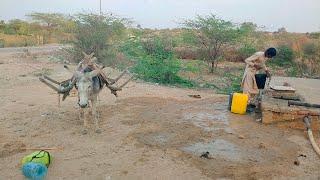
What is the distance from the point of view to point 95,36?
20453mm

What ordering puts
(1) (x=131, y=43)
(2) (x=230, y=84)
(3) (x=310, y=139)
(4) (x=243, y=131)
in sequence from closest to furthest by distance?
(3) (x=310, y=139), (4) (x=243, y=131), (2) (x=230, y=84), (1) (x=131, y=43)

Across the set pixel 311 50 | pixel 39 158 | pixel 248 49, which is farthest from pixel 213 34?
pixel 39 158

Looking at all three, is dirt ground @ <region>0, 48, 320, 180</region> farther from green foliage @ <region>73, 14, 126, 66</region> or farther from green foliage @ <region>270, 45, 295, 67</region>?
green foliage @ <region>270, 45, 295, 67</region>

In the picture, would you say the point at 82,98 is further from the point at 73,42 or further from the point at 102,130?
the point at 73,42

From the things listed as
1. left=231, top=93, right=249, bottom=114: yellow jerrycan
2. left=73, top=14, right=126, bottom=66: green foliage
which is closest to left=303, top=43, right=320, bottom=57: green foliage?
left=73, top=14, right=126, bottom=66: green foliage

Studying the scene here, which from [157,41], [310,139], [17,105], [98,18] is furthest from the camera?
[98,18]

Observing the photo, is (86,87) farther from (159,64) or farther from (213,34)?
(213,34)

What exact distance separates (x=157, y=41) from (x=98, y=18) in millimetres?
3728

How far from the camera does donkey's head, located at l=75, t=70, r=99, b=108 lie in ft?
26.8

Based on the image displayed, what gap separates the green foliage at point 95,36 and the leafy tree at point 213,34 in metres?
4.44

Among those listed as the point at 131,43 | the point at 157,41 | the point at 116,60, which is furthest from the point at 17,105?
the point at 131,43

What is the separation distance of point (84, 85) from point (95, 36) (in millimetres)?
12498

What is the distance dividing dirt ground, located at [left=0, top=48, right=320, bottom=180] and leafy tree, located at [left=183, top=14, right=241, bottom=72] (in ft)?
33.0

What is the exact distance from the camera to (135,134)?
28.2ft
